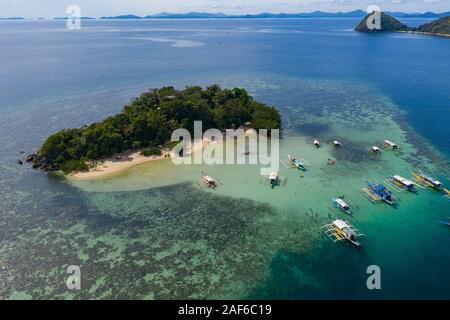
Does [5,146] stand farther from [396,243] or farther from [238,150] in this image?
[396,243]

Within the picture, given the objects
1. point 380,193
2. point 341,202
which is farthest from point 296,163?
point 380,193

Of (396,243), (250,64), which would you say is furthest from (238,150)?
(250,64)

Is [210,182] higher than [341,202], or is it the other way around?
[210,182]

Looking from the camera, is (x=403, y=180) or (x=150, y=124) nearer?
(x=403, y=180)

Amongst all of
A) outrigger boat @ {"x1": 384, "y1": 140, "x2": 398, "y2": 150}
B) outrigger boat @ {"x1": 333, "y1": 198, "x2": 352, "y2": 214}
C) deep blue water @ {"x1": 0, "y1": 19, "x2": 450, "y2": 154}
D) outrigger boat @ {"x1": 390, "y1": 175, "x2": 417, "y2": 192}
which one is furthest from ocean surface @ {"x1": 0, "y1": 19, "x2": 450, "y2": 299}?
deep blue water @ {"x1": 0, "y1": 19, "x2": 450, "y2": 154}

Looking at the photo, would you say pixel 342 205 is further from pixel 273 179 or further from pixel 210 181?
pixel 210 181

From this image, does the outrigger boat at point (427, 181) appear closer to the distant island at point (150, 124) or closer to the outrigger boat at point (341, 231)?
the outrigger boat at point (341, 231)
